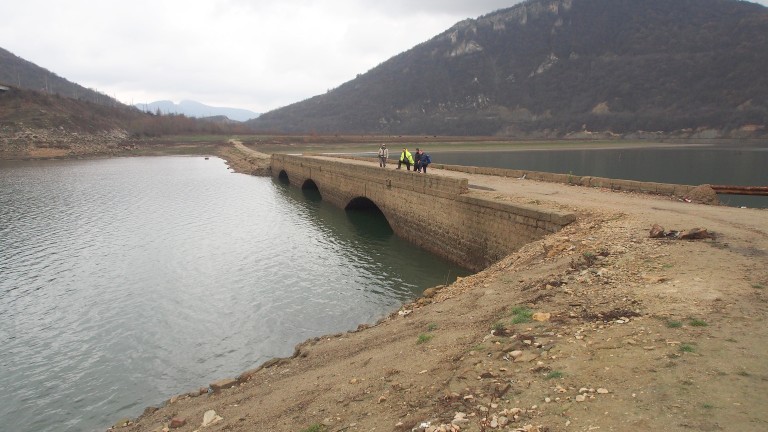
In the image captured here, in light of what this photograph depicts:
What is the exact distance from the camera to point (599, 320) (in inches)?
257

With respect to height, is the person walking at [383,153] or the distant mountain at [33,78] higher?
the distant mountain at [33,78]

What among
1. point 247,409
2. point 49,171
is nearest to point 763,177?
point 247,409

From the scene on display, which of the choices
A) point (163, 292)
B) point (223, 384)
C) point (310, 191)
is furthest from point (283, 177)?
point (223, 384)

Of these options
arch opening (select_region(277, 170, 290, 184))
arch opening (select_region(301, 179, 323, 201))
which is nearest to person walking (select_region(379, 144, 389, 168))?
arch opening (select_region(301, 179, 323, 201))

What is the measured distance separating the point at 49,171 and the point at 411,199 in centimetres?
5037

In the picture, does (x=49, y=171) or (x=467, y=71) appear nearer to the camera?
(x=49, y=171)

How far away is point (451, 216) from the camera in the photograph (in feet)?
59.5

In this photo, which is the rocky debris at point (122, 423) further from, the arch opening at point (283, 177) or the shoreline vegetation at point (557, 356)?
the arch opening at point (283, 177)

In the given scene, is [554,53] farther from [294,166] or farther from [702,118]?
[294,166]

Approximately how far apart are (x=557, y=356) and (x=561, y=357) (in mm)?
52

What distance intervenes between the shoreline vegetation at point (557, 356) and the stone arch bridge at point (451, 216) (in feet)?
8.76

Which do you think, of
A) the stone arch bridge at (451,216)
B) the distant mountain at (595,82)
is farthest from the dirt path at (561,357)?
the distant mountain at (595,82)

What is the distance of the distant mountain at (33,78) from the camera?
148 meters

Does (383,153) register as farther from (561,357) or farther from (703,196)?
(561,357)
